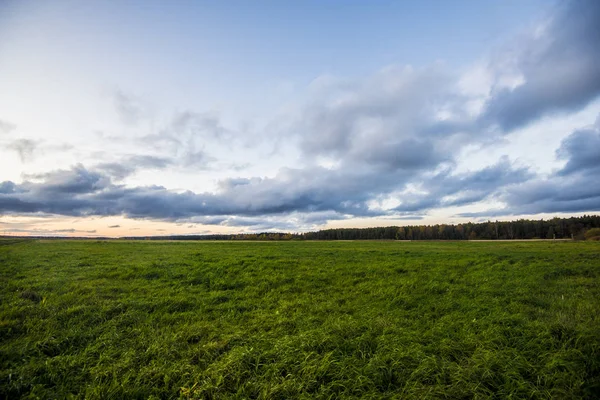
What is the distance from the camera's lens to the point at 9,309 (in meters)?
11.3

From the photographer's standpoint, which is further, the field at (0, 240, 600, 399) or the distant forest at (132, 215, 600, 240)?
the distant forest at (132, 215, 600, 240)

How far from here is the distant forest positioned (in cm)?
12444

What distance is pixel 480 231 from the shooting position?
14638 cm

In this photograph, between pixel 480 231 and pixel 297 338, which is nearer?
pixel 297 338

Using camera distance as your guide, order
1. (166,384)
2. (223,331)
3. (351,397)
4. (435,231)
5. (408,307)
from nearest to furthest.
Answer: (351,397), (166,384), (223,331), (408,307), (435,231)

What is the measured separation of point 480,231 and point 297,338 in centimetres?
16453

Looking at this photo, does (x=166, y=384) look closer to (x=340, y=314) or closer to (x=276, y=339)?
(x=276, y=339)

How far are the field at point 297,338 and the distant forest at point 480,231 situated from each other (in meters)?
122

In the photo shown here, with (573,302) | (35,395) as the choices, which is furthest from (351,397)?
(573,302)

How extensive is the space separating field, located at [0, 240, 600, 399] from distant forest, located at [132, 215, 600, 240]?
4795 inches

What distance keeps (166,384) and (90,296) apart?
938 centimetres

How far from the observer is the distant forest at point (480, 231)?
124438mm

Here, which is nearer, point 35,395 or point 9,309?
point 35,395

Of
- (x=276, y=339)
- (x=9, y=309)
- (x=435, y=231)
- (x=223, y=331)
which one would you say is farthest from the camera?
(x=435, y=231)
